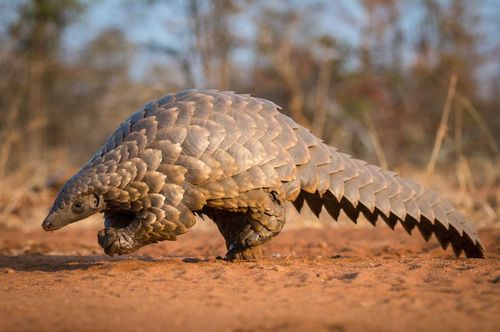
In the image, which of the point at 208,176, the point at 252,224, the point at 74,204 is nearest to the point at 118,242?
the point at 74,204

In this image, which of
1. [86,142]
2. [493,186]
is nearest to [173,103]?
[493,186]

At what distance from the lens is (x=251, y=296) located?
333 cm

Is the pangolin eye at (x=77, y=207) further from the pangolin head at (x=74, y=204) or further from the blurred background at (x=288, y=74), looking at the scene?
the blurred background at (x=288, y=74)

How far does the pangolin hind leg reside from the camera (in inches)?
176


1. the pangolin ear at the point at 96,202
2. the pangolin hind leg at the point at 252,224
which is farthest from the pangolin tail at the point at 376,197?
the pangolin ear at the point at 96,202

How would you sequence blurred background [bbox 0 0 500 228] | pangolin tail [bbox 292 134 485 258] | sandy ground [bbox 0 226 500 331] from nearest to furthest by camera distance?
sandy ground [bbox 0 226 500 331] < pangolin tail [bbox 292 134 485 258] < blurred background [bbox 0 0 500 228]

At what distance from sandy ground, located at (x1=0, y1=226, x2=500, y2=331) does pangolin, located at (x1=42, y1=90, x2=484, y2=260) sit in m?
0.34

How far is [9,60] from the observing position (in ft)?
60.2

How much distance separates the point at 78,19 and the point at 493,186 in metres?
14.8

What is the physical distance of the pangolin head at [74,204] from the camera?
14.4 feet

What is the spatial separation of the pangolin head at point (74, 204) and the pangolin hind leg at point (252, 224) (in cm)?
92

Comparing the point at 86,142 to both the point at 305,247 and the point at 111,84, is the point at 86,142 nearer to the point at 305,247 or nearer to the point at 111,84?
the point at 111,84

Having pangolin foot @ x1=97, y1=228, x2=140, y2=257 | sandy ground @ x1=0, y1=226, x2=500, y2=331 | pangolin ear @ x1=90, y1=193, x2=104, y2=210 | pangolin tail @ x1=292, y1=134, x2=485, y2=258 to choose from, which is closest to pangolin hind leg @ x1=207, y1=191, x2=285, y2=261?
sandy ground @ x1=0, y1=226, x2=500, y2=331

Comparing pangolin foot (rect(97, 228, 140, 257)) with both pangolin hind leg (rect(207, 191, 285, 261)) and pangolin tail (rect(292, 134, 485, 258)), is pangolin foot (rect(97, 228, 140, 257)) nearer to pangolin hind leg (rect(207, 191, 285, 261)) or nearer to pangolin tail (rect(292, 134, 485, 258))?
pangolin hind leg (rect(207, 191, 285, 261))
